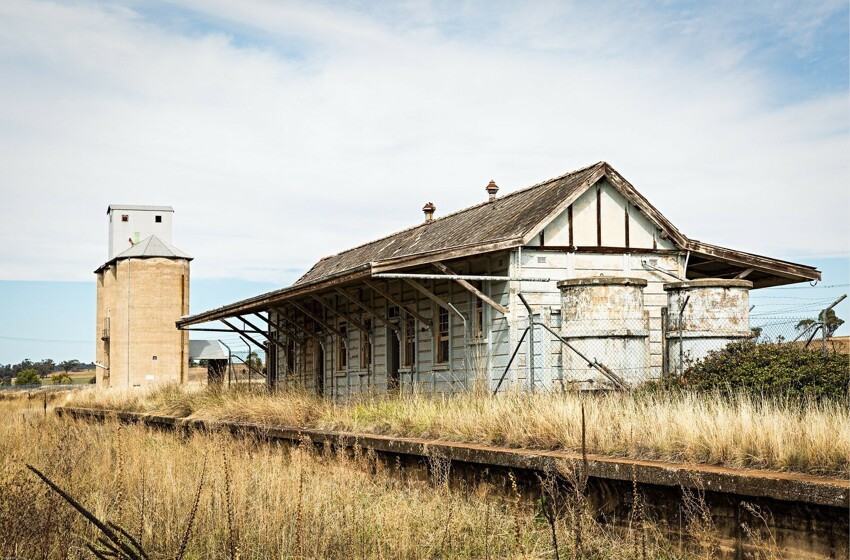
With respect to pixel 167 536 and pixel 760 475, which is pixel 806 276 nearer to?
pixel 760 475

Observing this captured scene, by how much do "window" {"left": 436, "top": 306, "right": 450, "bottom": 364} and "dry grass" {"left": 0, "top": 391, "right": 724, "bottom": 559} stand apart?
24.8 feet

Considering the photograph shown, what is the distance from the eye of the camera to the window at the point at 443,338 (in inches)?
749

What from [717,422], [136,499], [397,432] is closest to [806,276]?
[397,432]

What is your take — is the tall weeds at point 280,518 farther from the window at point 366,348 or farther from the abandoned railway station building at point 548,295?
the window at point 366,348

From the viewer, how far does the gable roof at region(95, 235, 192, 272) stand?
4325cm

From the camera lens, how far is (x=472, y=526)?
8398 millimetres

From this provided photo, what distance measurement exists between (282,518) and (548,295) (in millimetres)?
9827

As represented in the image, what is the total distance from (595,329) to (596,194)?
3916mm

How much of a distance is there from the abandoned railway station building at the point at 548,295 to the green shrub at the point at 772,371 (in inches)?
38.5

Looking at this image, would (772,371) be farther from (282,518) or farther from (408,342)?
(408,342)

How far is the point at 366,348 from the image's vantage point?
22.7 metres

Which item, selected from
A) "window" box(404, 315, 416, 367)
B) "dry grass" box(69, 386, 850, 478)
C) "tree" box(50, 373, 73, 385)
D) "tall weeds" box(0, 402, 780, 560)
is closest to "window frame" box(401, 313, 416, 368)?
"window" box(404, 315, 416, 367)

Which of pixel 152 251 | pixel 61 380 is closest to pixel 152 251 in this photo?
pixel 152 251

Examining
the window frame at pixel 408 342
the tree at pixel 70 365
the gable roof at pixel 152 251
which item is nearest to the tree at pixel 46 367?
the tree at pixel 70 365
